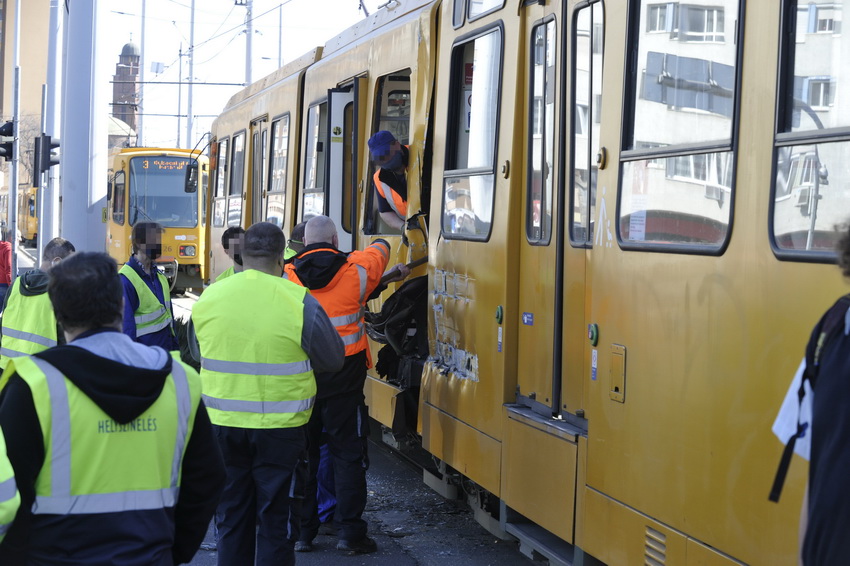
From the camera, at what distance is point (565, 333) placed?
508cm

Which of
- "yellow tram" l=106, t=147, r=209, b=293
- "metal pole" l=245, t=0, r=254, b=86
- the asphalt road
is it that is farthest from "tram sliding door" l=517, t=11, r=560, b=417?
"metal pole" l=245, t=0, r=254, b=86

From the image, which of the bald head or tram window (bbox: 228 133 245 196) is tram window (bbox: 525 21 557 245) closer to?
the bald head

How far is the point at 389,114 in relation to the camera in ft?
26.9

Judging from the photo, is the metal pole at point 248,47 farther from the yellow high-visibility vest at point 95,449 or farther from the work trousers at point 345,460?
the yellow high-visibility vest at point 95,449

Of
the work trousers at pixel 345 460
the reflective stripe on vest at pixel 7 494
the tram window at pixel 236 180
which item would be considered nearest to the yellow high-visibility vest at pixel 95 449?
the reflective stripe on vest at pixel 7 494

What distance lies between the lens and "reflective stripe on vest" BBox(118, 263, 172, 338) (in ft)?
23.5

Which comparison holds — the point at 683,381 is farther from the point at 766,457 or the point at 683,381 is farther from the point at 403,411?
the point at 403,411

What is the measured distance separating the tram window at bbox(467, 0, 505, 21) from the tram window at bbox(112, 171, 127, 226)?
20144 millimetres

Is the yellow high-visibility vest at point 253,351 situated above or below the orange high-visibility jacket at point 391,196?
below

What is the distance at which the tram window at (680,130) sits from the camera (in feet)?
12.4

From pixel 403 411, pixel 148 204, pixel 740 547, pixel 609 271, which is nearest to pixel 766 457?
pixel 740 547

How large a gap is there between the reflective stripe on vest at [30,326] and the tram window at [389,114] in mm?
2365

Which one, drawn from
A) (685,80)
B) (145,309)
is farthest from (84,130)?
(685,80)

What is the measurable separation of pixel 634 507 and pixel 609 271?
2.98ft
